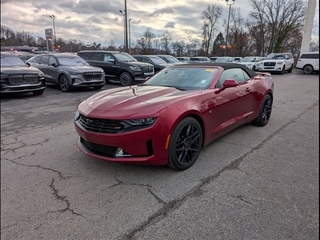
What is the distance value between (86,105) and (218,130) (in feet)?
6.57

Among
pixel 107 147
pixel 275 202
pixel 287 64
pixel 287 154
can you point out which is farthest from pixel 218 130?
pixel 287 64

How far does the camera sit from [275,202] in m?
2.47

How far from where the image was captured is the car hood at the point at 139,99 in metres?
2.96

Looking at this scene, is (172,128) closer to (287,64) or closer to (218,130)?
(218,130)

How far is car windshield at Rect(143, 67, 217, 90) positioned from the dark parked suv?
7.17 meters

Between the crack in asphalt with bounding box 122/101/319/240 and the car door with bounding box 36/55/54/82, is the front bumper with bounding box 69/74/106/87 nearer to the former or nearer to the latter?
the car door with bounding box 36/55/54/82

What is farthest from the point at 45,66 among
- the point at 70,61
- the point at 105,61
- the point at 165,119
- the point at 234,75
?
the point at 165,119

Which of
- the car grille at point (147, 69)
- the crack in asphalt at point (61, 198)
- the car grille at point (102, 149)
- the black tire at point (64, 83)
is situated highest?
the car grille at point (147, 69)

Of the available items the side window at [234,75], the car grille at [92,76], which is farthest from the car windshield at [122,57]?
the side window at [234,75]

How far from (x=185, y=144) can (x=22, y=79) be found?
254 inches

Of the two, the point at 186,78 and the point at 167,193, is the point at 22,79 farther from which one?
the point at 167,193

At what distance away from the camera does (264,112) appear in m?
5.11

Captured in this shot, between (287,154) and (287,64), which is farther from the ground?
(287,64)

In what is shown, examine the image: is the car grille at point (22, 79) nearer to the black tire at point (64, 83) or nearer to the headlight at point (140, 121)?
the black tire at point (64, 83)
